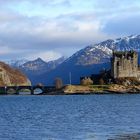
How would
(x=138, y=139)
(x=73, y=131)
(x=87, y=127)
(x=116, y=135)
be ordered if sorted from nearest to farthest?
(x=138, y=139)
(x=116, y=135)
(x=73, y=131)
(x=87, y=127)

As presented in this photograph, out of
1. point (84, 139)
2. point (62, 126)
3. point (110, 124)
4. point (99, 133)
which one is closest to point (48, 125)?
point (62, 126)

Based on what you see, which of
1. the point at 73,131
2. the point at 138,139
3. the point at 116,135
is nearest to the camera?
the point at 138,139

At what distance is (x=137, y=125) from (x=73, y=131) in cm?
985

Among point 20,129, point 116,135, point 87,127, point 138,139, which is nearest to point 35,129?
point 20,129

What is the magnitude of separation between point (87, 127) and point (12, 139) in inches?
567

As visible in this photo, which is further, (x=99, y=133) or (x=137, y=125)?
(x=137, y=125)

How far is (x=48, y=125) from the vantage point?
76.4m

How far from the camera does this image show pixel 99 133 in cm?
6450

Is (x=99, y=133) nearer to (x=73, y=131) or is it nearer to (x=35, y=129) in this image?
(x=73, y=131)

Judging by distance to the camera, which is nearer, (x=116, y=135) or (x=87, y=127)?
(x=116, y=135)

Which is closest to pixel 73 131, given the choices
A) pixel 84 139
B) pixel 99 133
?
pixel 99 133

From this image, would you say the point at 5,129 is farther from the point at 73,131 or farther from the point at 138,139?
the point at 138,139

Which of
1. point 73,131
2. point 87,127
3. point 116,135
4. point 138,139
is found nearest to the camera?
point 138,139

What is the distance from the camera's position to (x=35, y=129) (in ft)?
232
